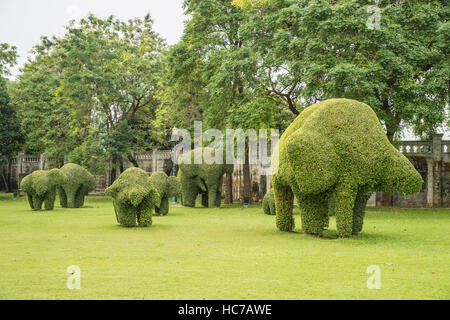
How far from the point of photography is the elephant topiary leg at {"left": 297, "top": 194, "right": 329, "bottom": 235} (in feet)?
43.9

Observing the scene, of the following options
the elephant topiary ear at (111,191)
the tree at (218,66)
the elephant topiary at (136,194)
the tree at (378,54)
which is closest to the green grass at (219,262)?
the elephant topiary at (136,194)

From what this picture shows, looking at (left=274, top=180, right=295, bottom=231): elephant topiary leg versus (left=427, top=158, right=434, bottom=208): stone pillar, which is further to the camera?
(left=427, top=158, right=434, bottom=208): stone pillar

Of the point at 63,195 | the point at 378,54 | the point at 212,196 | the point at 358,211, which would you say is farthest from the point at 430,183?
the point at 63,195

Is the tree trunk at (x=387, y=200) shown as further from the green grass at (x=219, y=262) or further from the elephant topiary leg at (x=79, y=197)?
the elephant topiary leg at (x=79, y=197)

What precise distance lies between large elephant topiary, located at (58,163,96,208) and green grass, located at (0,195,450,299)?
34.9 ft

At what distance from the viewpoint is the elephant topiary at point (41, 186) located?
23906 millimetres

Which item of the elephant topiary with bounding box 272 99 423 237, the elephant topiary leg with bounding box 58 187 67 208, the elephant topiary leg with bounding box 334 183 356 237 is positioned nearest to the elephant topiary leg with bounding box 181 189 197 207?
the elephant topiary leg with bounding box 58 187 67 208

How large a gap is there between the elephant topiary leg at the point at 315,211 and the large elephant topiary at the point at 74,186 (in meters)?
16.1

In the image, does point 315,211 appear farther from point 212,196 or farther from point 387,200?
point 387,200

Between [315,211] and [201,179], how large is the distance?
14739mm

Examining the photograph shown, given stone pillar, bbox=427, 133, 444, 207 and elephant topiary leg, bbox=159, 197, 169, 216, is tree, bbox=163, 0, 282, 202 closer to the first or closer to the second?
elephant topiary leg, bbox=159, 197, 169, 216

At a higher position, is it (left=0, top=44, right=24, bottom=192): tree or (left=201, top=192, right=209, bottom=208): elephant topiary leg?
(left=0, top=44, right=24, bottom=192): tree

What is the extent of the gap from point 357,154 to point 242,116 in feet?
43.6

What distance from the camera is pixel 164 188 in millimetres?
21109
